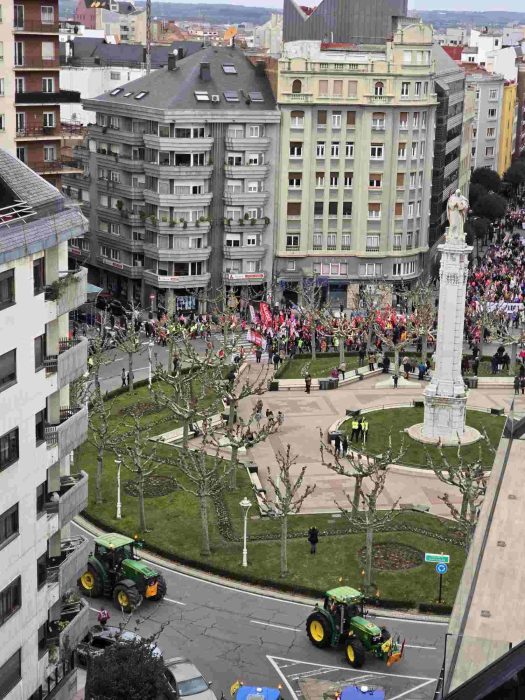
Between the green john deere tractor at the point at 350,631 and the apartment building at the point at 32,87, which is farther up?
the apartment building at the point at 32,87

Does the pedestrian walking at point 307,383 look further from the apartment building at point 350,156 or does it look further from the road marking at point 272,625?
the road marking at point 272,625

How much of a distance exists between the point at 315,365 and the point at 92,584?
43.9m

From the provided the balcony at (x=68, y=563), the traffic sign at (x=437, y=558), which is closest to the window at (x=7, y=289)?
the balcony at (x=68, y=563)

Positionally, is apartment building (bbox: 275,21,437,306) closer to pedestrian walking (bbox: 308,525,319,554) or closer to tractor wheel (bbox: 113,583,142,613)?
pedestrian walking (bbox: 308,525,319,554)

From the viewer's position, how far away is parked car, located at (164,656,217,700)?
151 feet

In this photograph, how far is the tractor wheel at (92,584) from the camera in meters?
54.1

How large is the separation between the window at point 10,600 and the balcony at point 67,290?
Result: 28.2 feet

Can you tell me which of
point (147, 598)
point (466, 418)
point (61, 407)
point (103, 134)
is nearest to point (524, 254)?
point (103, 134)

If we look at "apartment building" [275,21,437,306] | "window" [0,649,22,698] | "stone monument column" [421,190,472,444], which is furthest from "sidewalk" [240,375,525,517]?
"apartment building" [275,21,437,306]

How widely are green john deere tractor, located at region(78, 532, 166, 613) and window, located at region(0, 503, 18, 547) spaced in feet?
47.3

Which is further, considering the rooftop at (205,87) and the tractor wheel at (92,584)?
the rooftop at (205,87)

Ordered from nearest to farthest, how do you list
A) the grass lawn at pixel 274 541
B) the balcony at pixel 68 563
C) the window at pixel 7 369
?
the window at pixel 7 369 < the balcony at pixel 68 563 < the grass lawn at pixel 274 541

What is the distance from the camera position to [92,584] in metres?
54.4

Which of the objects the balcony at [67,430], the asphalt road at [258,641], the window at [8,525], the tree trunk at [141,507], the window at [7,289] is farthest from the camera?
the tree trunk at [141,507]
